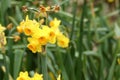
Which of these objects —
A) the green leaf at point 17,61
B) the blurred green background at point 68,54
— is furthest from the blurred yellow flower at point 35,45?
the green leaf at point 17,61

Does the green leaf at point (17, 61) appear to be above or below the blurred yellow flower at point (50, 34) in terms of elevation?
below

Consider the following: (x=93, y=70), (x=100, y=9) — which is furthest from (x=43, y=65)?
(x=100, y=9)

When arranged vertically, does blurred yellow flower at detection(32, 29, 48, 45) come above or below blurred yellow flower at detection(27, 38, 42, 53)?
above

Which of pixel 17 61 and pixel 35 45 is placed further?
pixel 17 61

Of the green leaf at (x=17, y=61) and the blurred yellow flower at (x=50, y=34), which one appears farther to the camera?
the green leaf at (x=17, y=61)

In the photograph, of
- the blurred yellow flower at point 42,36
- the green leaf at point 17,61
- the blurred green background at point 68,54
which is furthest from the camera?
the blurred green background at point 68,54

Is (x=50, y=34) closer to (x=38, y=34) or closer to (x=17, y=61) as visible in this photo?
(x=38, y=34)

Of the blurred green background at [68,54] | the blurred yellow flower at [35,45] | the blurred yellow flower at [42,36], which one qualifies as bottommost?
the blurred green background at [68,54]

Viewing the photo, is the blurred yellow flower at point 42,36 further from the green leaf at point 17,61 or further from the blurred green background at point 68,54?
the green leaf at point 17,61

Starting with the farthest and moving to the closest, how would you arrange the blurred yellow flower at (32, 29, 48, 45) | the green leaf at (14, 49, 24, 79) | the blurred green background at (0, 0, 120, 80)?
1. the blurred green background at (0, 0, 120, 80)
2. the green leaf at (14, 49, 24, 79)
3. the blurred yellow flower at (32, 29, 48, 45)

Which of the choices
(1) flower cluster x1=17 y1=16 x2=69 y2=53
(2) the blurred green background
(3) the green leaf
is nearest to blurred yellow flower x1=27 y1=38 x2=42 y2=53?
(1) flower cluster x1=17 y1=16 x2=69 y2=53

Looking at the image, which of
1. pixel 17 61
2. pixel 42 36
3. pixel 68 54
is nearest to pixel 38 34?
pixel 42 36

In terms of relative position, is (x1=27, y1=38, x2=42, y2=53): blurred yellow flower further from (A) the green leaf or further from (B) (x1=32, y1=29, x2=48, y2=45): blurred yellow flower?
(A) the green leaf
